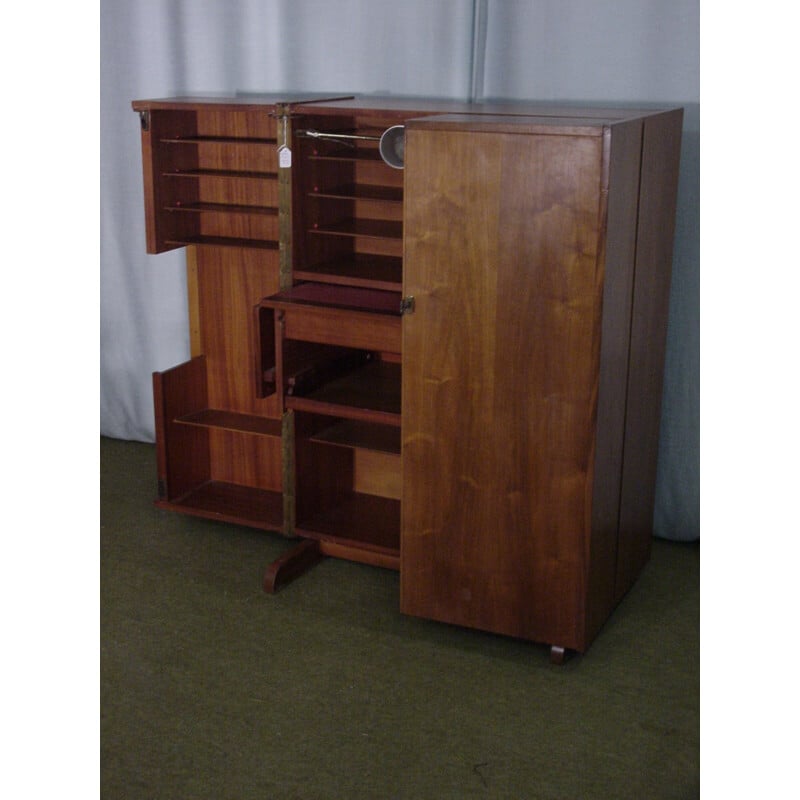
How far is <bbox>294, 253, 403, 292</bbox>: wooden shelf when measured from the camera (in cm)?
307

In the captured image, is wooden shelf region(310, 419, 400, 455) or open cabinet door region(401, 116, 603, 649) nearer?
open cabinet door region(401, 116, 603, 649)

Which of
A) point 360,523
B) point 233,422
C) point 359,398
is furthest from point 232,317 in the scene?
point 360,523

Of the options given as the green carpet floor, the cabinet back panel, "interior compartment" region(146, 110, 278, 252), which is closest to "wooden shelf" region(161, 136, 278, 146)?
"interior compartment" region(146, 110, 278, 252)

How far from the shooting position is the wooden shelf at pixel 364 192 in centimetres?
315

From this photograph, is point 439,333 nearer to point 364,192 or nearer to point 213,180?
point 364,192

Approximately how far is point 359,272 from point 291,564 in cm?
95

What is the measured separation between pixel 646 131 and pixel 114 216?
244cm

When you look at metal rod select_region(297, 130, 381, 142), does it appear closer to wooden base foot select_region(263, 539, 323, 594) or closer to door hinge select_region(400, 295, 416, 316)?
door hinge select_region(400, 295, 416, 316)

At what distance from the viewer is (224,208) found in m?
3.46

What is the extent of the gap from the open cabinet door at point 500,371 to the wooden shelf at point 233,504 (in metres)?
0.79

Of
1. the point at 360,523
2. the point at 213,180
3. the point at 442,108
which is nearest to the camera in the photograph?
the point at 442,108

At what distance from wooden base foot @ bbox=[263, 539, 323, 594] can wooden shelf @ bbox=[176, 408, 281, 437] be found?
46cm

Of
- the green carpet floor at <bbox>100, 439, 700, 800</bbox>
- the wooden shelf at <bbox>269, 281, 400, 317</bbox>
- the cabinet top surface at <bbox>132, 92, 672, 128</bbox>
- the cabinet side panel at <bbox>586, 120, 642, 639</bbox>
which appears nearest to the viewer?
the green carpet floor at <bbox>100, 439, 700, 800</bbox>

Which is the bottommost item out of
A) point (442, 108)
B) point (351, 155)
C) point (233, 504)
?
point (233, 504)
